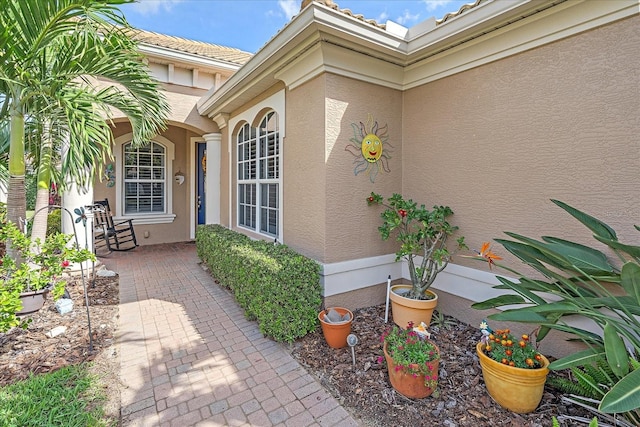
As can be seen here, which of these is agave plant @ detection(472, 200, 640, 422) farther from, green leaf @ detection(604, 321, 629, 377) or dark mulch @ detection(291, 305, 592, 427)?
dark mulch @ detection(291, 305, 592, 427)

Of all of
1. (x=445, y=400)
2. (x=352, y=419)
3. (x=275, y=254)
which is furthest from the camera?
(x=275, y=254)

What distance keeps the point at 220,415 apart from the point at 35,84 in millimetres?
4084

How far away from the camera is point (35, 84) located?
3393 mm

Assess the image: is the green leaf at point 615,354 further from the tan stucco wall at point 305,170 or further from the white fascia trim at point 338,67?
the white fascia trim at point 338,67

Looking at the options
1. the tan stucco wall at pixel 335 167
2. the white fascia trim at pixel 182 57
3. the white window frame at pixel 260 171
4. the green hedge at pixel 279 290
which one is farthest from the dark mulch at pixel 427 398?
the white fascia trim at pixel 182 57

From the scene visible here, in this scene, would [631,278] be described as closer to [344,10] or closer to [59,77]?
[344,10]

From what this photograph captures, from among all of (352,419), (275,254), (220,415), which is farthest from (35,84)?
(352,419)

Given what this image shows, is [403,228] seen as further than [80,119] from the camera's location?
Yes

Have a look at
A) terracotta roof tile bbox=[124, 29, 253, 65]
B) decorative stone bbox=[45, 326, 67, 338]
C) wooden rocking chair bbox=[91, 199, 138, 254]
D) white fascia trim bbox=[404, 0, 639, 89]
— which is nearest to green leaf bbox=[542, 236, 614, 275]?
white fascia trim bbox=[404, 0, 639, 89]

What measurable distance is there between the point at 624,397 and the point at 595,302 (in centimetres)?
92

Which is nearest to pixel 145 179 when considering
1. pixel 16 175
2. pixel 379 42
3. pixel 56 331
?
pixel 16 175

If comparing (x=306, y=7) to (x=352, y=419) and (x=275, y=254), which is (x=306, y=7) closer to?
(x=275, y=254)

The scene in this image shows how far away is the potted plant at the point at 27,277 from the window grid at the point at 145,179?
5.16 m

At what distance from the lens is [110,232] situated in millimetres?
7641
